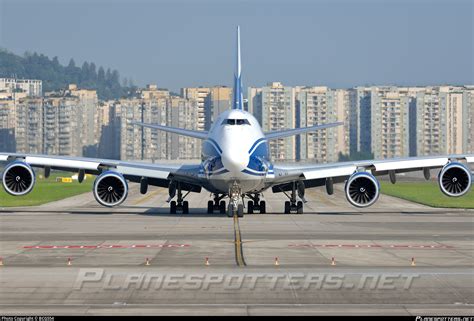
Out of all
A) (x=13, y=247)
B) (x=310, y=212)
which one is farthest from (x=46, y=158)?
(x=13, y=247)

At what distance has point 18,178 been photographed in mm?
58719

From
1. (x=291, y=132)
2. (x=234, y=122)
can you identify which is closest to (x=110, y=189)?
(x=234, y=122)

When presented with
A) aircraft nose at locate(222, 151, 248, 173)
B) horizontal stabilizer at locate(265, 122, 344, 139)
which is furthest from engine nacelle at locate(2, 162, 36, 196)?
horizontal stabilizer at locate(265, 122, 344, 139)

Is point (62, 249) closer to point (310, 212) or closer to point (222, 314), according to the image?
point (222, 314)

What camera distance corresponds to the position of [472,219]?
55.4 meters

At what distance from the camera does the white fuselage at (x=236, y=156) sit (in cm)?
5578

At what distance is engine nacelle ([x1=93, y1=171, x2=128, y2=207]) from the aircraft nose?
18.3 feet

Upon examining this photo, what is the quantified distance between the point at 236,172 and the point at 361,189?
6663 mm

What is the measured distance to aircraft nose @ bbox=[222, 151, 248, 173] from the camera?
55.4 metres

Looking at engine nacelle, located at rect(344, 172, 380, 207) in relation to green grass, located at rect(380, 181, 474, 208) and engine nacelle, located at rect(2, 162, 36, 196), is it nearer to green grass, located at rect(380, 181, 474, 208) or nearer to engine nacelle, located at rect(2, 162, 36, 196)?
green grass, located at rect(380, 181, 474, 208)

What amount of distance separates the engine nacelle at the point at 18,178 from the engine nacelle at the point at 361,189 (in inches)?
627

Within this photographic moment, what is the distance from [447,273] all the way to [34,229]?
2203 centimetres

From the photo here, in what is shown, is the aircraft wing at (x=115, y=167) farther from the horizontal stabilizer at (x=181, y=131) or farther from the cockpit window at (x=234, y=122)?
the cockpit window at (x=234, y=122)

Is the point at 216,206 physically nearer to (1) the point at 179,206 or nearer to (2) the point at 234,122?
(1) the point at 179,206
